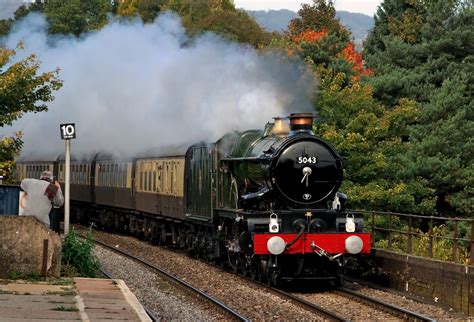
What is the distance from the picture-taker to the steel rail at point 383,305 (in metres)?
13.1

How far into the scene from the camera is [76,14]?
7112cm

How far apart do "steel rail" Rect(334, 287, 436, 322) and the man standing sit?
5.01m

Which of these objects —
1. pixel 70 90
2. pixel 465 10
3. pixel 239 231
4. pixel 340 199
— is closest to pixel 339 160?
pixel 340 199

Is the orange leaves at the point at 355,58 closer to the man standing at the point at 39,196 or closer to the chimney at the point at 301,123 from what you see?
the chimney at the point at 301,123

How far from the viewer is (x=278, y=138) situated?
56.1ft

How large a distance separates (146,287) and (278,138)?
3589mm

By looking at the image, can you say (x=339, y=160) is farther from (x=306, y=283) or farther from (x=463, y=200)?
(x=463, y=200)

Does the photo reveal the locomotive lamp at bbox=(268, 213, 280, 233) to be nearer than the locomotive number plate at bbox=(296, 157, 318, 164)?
Yes

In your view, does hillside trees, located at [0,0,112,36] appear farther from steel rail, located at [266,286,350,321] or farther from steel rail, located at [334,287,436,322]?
steel rail, located at [334,287,436,322]

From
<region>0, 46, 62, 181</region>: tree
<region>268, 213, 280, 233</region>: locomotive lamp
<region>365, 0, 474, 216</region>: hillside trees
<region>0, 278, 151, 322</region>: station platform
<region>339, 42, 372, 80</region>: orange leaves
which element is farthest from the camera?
<region>339, 42, 372, 80</region>: orange leaves

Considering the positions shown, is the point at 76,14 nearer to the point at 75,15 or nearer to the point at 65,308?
the point at 75,15

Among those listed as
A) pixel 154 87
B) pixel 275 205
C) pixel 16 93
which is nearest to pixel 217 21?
pixel 154 87

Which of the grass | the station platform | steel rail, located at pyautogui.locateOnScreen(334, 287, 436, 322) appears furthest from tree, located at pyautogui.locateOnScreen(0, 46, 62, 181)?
the grass

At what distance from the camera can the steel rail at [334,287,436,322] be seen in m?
13.1
